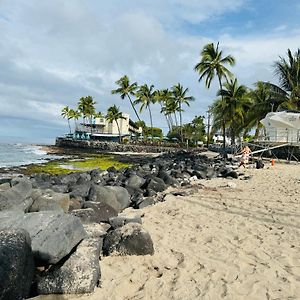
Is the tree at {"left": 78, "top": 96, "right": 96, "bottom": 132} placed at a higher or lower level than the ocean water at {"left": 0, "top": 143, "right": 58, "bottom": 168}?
higher

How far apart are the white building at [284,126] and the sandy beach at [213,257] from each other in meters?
19.1

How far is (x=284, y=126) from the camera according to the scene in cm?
2702

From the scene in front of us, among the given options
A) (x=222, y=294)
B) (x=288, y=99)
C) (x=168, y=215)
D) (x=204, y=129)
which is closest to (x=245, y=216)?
(x=168, y=215)

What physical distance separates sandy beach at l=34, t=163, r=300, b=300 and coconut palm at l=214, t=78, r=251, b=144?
101 ft

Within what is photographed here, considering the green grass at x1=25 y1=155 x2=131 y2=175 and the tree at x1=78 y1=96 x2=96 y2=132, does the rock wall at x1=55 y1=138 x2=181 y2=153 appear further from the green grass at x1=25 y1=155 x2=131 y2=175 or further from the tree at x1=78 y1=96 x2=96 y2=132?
the green grass at x1=25 y1=155 x2=131 y2=175

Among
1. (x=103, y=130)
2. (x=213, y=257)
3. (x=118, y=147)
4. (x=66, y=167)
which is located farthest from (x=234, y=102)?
(x=103, y=130)

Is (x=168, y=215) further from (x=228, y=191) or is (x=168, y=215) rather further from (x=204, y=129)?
(x=204, y=129)

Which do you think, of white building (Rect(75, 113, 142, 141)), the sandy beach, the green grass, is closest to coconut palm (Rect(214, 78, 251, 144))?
the green grass

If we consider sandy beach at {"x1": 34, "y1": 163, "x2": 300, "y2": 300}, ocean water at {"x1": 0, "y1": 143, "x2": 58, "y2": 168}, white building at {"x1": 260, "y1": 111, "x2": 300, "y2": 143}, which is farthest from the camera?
ocean water at {"x1": 0, "y1": 143, "x2": 58, "y2": 168}

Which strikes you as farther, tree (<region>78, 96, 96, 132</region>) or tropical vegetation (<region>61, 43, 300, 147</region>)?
tree (<region>78, 96, 96, 132</region>)

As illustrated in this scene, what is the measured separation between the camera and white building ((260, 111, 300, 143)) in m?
26.3

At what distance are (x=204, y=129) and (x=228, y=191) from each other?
227ft

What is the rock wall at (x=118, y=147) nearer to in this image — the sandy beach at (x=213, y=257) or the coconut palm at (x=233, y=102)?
the coconut palm at (x=233, y=102)

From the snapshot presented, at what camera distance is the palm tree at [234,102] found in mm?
38562
